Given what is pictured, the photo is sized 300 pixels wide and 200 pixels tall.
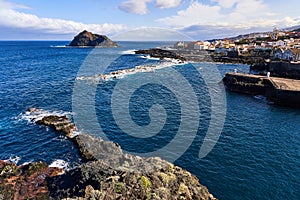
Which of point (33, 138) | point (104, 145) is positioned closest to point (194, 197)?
point (104, 145)

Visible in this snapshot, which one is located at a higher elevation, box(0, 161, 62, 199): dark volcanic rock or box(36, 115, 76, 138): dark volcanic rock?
box(36, 115, 76, 138): dark volcanic rock

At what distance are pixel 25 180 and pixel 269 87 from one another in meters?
38.9

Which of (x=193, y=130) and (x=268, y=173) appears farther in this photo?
(x=193, y=130)

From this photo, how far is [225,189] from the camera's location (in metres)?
15.8

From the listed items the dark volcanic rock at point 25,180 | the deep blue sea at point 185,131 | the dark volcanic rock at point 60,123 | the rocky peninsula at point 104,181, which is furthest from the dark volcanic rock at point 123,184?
the dark volcanic rock at point 60,123

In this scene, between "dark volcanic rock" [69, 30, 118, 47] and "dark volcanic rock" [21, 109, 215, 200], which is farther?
"dark volcanic rock" [69, 30, 118, 47]

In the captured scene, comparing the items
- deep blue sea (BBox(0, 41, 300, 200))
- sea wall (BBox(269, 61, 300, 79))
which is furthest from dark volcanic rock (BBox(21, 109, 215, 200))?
sea wall (BBox(269, 61, 300, 79))

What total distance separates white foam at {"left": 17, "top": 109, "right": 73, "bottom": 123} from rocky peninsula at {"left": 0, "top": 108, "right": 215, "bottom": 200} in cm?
1000

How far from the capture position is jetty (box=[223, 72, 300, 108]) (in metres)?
34.5

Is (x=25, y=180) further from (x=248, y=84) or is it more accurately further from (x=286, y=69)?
(x=286, y=69)

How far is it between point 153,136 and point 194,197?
35.6 feet

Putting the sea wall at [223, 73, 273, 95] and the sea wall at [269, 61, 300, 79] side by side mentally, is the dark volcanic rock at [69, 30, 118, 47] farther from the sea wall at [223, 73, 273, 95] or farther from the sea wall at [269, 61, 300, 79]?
the sea wall at [223, 73, 273, 95]

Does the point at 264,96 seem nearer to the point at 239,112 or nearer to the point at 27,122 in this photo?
the point at 239,112

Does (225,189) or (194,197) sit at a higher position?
(194,197)
